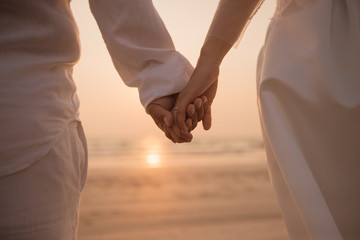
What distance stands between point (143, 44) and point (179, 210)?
2918mm

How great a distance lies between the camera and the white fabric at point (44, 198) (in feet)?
2.20

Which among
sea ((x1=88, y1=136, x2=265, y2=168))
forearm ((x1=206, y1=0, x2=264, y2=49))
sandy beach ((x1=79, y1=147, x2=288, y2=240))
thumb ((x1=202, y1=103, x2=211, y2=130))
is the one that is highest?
forearm ((x1=206, y1=0, x2=264, y2=49))

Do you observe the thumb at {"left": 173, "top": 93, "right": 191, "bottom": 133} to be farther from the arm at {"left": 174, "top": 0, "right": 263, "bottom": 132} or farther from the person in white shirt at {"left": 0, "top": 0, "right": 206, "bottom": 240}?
the person in white shirt at {"left": 0, "top": 0, "right": 206, "bottom": 240}

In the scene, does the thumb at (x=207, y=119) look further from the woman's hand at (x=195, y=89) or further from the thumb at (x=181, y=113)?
the thumb at (x=181, y=113)

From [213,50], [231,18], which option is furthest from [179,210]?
[231,18]

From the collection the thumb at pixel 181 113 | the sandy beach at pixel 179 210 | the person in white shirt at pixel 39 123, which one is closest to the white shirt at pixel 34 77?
the person in white shirt at pixel 39 123

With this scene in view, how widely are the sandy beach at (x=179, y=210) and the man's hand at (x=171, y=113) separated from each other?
1885 millimetres

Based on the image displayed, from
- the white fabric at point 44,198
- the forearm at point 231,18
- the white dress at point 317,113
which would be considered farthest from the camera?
the forearm at point 231,18

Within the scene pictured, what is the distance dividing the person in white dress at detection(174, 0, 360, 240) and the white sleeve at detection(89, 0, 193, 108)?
45cm

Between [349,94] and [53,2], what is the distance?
98 cm

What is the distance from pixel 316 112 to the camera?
3.10 feet

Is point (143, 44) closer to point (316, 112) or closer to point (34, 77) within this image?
point (34, 77)

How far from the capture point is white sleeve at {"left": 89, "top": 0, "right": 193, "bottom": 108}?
4.11 ft

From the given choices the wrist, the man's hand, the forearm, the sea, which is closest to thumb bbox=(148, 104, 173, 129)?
the man's hand
